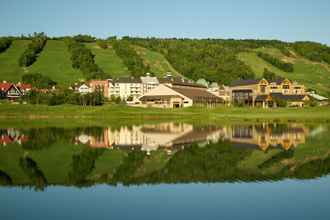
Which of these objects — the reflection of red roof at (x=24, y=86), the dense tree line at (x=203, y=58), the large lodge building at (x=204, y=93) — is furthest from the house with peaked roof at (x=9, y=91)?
the dense tree line at (x=203, y=58)

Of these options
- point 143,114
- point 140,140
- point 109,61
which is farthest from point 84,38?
point 140,140

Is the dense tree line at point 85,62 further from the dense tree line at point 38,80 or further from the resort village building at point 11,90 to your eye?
the resort village building at point 11,90

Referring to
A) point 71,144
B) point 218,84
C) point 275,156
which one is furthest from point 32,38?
point 275,156

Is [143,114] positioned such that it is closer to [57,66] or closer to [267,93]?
[267,93]

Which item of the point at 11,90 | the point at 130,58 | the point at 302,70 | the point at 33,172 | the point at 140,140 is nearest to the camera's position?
the point at 33,172

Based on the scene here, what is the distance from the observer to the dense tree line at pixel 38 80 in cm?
11099

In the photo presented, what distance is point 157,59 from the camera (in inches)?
5792

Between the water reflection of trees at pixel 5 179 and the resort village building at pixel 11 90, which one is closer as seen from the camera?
the water reflection of trees at pixel 5 179

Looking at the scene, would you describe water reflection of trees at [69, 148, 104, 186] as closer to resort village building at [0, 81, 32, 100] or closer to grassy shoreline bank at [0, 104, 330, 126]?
grassy shoreline bank at [0, 104, 330, 126]

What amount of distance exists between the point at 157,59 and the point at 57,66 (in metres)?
30.2

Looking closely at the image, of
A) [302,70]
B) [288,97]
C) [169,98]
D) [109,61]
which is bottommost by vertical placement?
[169,98]

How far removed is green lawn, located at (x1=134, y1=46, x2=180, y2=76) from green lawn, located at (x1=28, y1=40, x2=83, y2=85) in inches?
804

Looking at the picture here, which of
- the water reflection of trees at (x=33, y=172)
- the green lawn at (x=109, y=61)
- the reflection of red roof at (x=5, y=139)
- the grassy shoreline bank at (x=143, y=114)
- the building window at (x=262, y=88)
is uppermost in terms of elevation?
the green lawn at (x=109, y=61)

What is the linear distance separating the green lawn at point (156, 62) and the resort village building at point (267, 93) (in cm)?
3479
